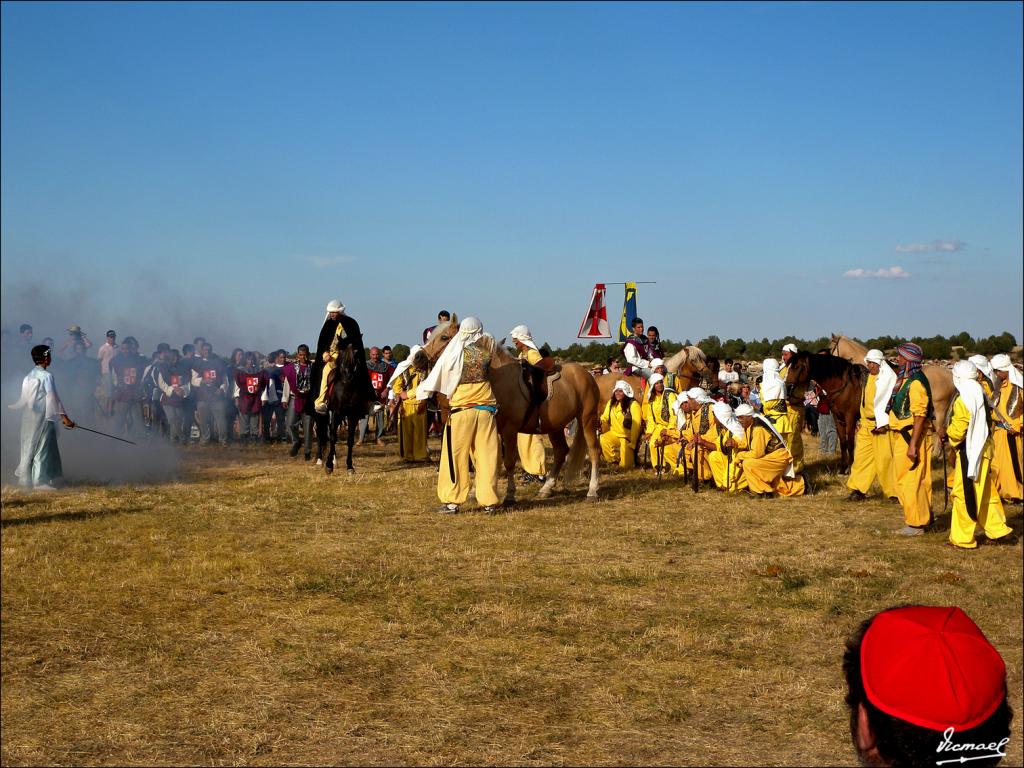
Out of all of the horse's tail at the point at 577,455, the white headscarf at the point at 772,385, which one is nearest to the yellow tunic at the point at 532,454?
the horse's tail at the point at 577,455

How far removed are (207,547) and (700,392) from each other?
25.3 ft

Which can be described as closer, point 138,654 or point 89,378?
point 138,654

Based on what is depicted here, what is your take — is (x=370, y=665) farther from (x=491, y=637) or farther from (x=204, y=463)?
(x=204, y=463)

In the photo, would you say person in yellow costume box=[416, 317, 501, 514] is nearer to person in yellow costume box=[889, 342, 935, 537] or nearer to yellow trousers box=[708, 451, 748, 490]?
yellow trousers box=[708, 451, 748, 490]

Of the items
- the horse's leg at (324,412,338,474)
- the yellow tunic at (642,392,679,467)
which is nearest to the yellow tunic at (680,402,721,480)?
the yellow tunic at (642,392,679,467)

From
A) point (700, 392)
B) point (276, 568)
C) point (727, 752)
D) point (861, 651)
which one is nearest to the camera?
point (861, 651)

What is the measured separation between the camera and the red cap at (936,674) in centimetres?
210

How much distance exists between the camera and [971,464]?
11.8 m

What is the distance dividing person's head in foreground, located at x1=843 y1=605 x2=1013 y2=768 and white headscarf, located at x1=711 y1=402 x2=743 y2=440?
1369 centimetres

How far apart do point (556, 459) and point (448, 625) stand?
6658 millimetres

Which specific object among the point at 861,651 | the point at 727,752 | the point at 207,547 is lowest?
the point at 727,752

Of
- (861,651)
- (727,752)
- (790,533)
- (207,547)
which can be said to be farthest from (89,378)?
(861,651)

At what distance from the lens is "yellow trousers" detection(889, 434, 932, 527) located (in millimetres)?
12414

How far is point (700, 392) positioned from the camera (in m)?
16.5
